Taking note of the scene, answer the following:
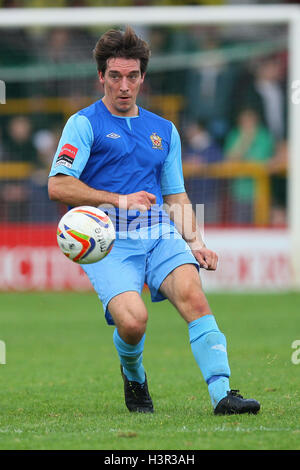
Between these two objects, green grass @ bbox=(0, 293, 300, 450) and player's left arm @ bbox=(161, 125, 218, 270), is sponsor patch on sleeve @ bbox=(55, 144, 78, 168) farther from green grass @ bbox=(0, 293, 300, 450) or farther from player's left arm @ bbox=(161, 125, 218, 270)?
green grass @ bbox=(0, 293, 300, 450)

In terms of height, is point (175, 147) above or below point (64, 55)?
below

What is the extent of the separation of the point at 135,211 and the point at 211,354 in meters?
1.11

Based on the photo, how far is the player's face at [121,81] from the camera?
242 inches

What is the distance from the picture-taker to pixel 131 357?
6.17m

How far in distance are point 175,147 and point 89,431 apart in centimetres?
218

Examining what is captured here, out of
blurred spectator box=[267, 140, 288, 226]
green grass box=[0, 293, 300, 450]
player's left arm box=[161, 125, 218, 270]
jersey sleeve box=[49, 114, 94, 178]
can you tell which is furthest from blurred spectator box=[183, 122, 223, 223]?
jersey sleeve box=[49, 114, 94, 178]

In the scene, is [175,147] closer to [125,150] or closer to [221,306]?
[125,150]

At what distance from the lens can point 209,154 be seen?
17094 mm

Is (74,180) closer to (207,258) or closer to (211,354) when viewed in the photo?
(207,258)

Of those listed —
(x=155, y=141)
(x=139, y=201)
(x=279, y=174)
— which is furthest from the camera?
(x=279, y=174)

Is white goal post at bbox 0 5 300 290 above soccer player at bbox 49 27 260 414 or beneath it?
above

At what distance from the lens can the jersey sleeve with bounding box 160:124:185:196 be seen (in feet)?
21.3

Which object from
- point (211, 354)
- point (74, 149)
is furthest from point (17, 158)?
point (211, 354)
